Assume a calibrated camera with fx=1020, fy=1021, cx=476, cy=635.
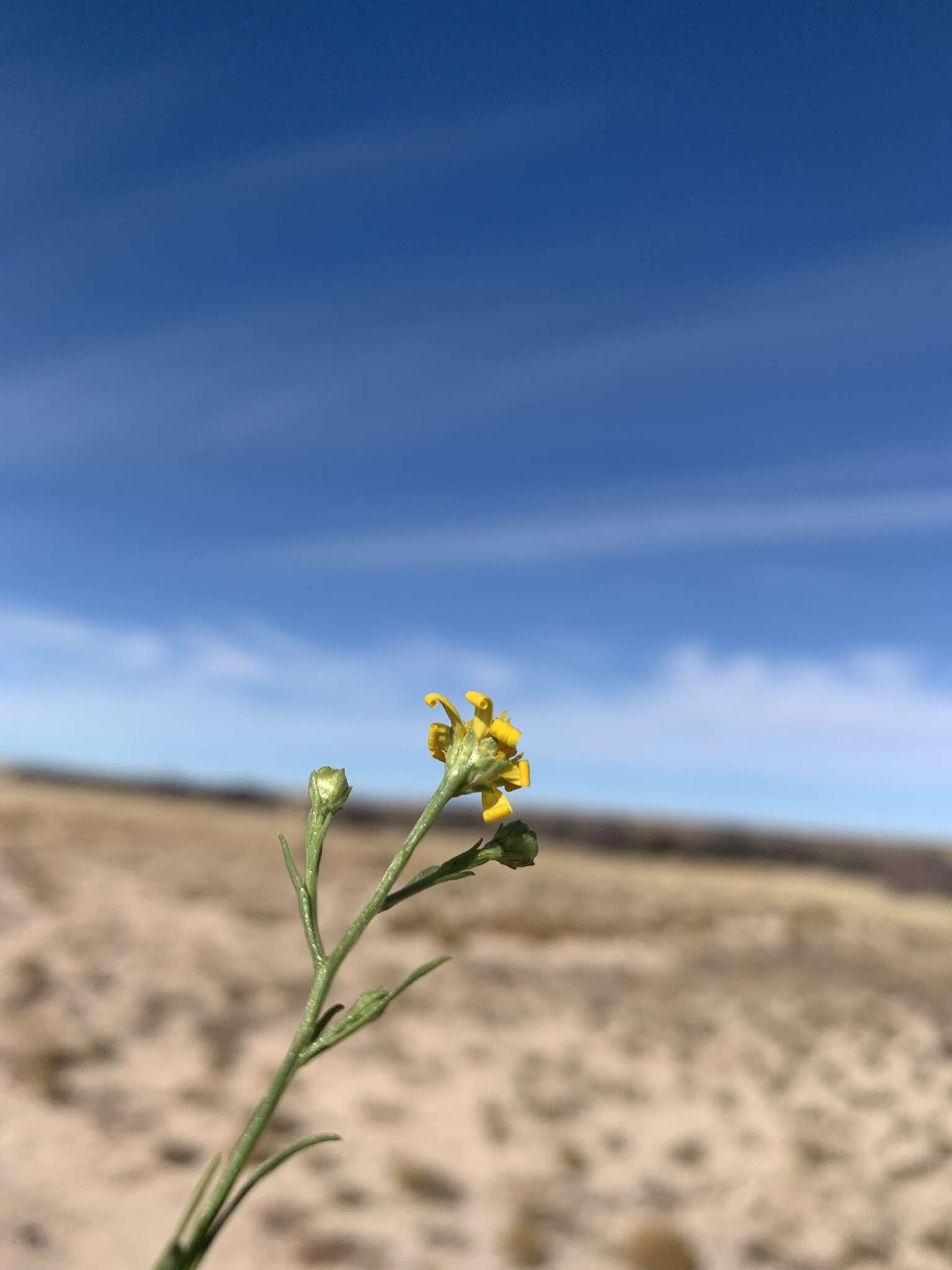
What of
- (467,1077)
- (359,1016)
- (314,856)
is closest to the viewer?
(359,1016)

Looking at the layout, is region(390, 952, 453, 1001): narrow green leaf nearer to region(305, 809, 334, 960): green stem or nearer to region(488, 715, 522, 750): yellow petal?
region(305, 809, 334, 960): green stem

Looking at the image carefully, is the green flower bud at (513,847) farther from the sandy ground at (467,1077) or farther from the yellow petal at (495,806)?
the sandy ground at (467,1077)

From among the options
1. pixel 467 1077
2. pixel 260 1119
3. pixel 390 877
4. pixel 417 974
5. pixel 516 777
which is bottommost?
pixel 467 1077

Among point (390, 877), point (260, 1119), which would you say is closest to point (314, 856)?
point (390, 877)

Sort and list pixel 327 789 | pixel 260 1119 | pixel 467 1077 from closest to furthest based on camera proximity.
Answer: pixel 260 1119 < pixel 327 789 < pixel 467 1077

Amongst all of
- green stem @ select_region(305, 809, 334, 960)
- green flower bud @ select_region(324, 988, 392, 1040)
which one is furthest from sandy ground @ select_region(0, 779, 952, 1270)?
green flower bud @ select_region(324, 988, 392, 1040)

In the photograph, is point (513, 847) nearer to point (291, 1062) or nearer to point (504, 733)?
point (504, 733)
